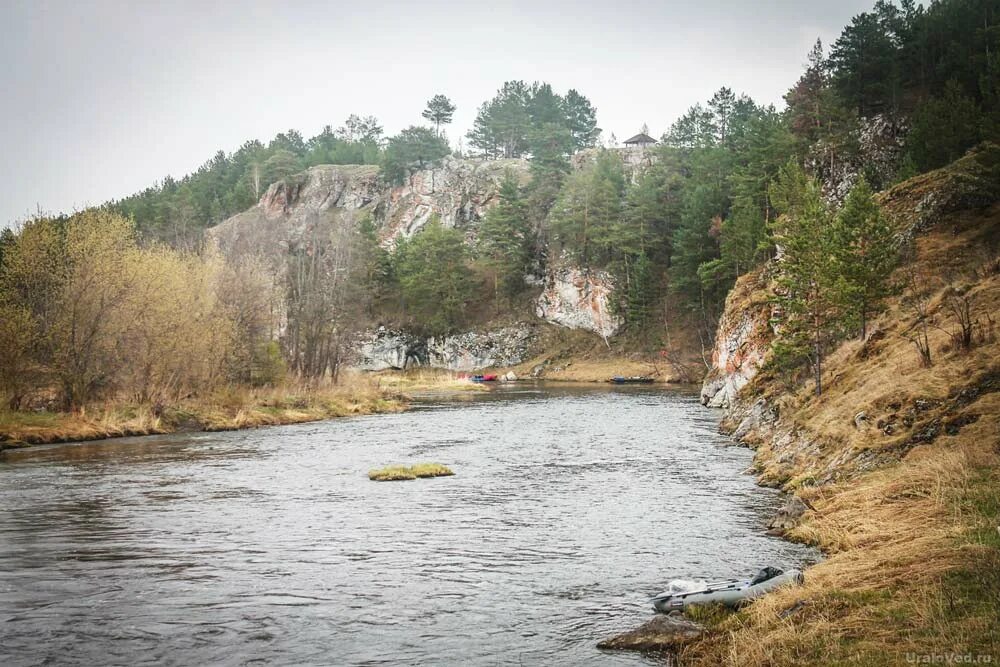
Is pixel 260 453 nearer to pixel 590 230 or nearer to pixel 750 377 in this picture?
pixel 750 377

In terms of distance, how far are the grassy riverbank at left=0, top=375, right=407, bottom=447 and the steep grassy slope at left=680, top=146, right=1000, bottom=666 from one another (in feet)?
104

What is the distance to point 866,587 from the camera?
424 inches

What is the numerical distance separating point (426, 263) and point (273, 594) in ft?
347

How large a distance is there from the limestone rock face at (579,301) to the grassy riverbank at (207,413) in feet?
160

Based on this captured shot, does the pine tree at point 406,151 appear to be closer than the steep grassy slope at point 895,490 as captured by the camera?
No

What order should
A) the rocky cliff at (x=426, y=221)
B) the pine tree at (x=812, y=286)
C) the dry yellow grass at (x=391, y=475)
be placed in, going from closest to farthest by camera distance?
1. the dry yellow grass at (x=391, y=475)
2. the pine tree at (x=812, y=286)
3. the rocky cliff at (x=426, y=221)

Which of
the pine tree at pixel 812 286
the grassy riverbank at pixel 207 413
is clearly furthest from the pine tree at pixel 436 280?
the pine tree at pixel 812 286

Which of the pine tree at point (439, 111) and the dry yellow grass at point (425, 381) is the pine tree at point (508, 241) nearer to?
the dry yellow grass at point (425, 381)

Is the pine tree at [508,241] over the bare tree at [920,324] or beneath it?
over

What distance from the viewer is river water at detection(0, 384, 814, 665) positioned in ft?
38.5

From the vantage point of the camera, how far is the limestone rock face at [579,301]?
108000 millimetres

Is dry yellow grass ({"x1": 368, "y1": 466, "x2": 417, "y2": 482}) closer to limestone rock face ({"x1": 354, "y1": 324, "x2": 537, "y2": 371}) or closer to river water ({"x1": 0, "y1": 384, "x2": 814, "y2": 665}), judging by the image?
river water ({"x1": 0, "y1": 384, "x2": 814, "y2": 665})

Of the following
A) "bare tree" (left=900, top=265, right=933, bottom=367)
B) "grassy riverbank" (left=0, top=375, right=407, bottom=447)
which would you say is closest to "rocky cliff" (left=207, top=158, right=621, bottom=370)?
"grassy riverbank" (left=0, top=375, right=407, bottom=447)

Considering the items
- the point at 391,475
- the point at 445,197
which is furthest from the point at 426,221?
the point at 391,475
